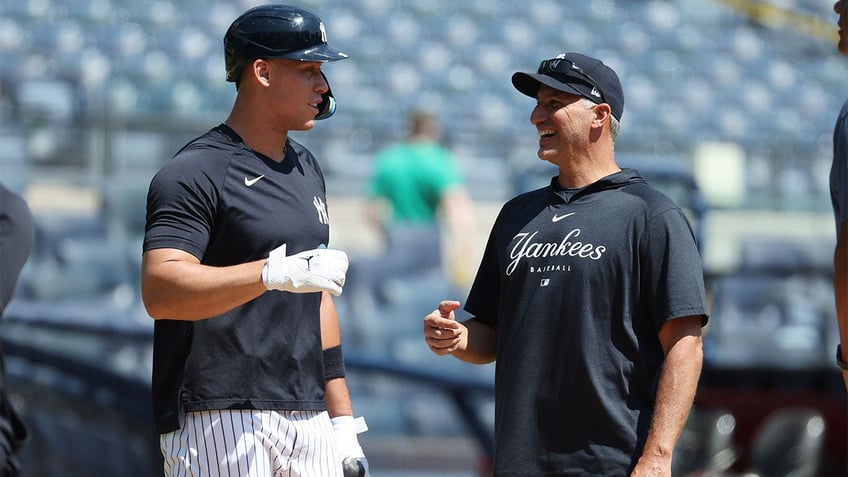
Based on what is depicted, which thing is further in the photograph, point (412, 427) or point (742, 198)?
point (742, 198)

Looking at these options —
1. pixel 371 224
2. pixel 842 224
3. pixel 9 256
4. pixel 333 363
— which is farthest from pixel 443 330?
pixel 371 224

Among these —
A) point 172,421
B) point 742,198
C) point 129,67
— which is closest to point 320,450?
point 172,421

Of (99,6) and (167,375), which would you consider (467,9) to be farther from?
(167,375)

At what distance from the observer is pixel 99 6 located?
11.4m

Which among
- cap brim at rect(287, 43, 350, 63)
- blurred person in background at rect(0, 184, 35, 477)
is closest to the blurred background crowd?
blurred person in background at rect(0, 184, 35, 477)

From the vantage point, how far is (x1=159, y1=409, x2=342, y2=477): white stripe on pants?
283cm

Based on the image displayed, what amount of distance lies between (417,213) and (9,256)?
14.9 ft

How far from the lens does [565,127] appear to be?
3002 mm

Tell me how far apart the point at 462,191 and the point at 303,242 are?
15.8 ft

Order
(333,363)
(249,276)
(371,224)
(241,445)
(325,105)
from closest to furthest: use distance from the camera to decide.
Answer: (249,276) → (241,445) → (325,105) → (333,363) → (371,224)

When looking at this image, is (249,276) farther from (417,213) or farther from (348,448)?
(417,213)

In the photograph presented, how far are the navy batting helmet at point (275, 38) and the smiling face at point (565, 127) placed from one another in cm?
56

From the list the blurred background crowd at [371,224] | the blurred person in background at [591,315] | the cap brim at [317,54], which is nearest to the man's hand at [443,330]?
the blurred person in background at [591,315]

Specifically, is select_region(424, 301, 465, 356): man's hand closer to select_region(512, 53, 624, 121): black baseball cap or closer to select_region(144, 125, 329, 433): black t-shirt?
select_region(144, 125, 329, 433): black t-shirt
